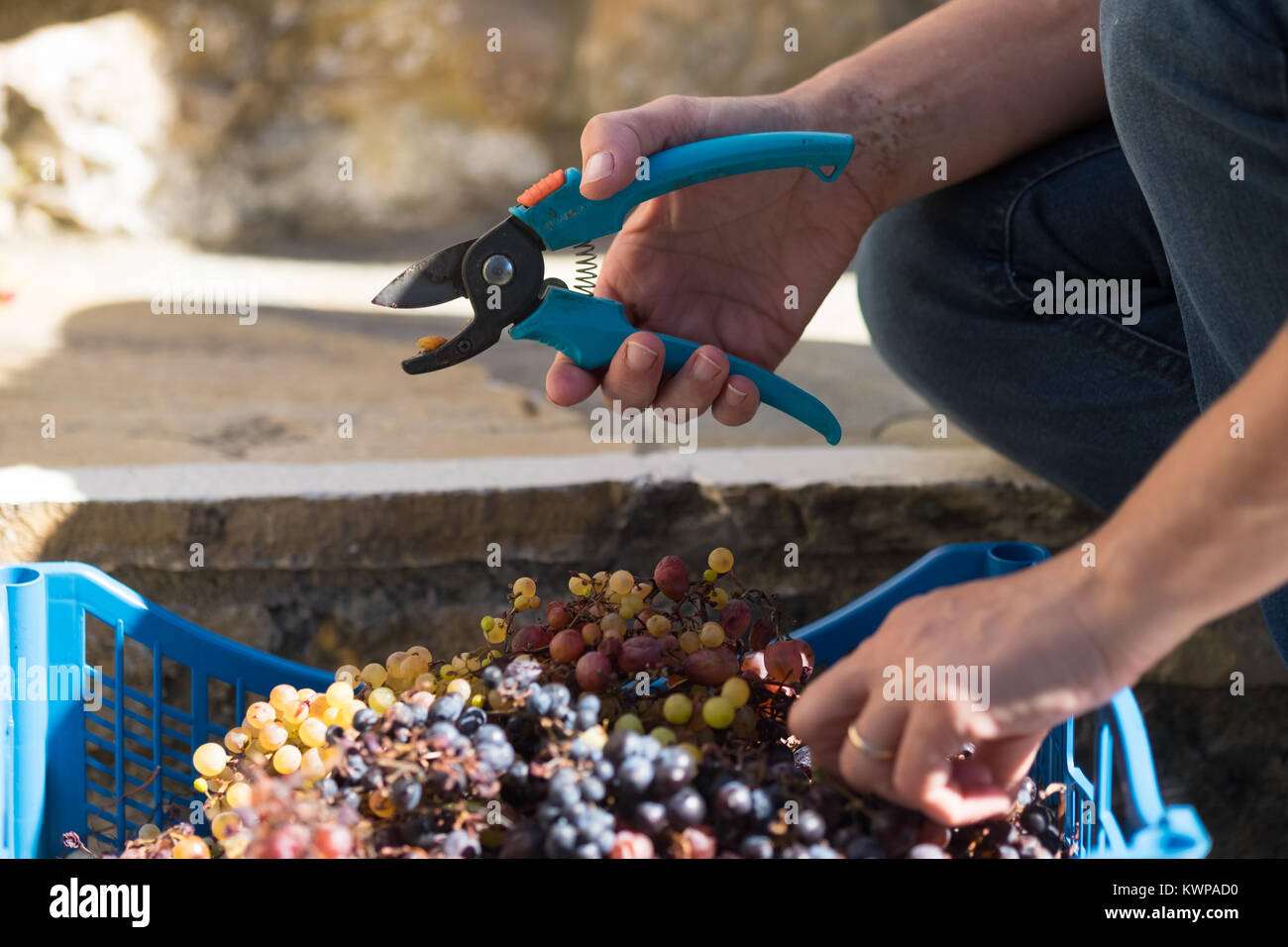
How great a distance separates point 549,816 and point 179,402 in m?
1.34

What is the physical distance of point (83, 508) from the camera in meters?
1.30

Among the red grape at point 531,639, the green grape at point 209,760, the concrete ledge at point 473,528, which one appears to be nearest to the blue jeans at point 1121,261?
the concrete ledge at point 473,528

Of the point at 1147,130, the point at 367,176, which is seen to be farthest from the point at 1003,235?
the point at 367,176

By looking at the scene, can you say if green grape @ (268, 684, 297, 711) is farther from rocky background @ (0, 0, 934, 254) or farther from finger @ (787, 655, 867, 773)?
rocky background @ (0, 0, 934, 254)

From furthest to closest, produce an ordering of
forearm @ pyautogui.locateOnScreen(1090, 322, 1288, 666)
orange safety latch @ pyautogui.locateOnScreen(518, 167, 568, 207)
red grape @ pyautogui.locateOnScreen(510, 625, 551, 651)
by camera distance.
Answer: orange safety latch @ pyautogui.locateOnScreen(518, 167, 568, 207)
red grape @ pyautogui.locateOnScreen(510, 625, 551, 651)
forearm @ pyautogui.locateOnScreen(1090, 322, 1288, 666)

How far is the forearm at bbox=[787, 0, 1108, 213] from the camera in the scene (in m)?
1.23

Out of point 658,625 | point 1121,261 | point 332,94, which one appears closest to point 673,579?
point 658,625

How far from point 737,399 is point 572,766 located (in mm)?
453

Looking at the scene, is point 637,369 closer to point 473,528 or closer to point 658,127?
point 658,127

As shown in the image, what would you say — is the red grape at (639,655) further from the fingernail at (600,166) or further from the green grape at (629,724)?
the fingernail at (600,166)

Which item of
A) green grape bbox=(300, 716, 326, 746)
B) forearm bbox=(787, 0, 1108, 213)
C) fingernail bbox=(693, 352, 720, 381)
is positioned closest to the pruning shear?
fingernail bbox=(693, 352, 720, 381)

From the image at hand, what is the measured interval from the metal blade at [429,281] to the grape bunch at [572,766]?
0.30m
